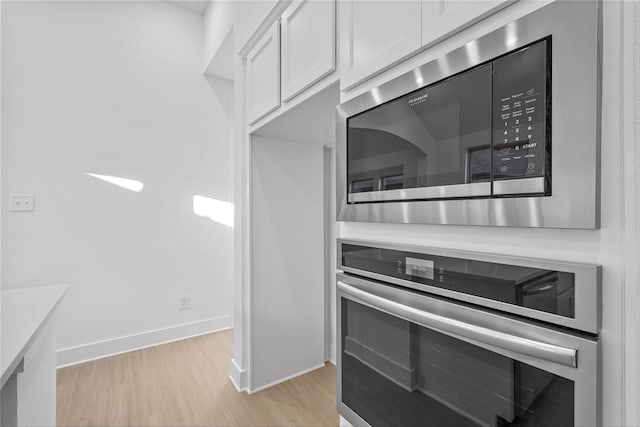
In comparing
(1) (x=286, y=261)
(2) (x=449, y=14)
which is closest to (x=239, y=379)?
(1) (x=286, y=261)

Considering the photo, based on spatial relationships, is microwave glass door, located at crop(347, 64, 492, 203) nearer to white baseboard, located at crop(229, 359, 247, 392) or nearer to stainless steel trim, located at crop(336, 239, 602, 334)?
stainless steel trim, located at crop(336, 239, 602, 334)

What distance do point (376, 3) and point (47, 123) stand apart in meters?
2.65

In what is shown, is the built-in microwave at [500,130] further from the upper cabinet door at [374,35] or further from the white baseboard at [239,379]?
the white baseboard at [239,379]

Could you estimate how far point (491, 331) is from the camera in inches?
22.9

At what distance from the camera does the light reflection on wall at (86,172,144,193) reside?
8.20 ft

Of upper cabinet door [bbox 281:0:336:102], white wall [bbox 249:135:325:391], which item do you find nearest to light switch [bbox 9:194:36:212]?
white wall [bbox 249:135:325:391]

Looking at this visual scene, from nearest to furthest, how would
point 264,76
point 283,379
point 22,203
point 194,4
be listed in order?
point 264,76, point 283,379, point 22,203, point 194,4

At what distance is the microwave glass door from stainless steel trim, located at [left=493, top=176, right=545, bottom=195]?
0.07 ft

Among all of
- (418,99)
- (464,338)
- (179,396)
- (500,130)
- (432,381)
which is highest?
(418,99)

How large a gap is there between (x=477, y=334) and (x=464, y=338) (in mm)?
40

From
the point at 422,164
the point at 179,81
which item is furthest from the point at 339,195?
the point at 179,81

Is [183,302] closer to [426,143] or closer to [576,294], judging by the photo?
[426,143]

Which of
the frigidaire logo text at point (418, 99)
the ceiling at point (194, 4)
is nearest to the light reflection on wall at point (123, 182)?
the ceiling at point (194, 4)

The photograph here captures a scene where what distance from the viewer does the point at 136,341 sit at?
103 inches
